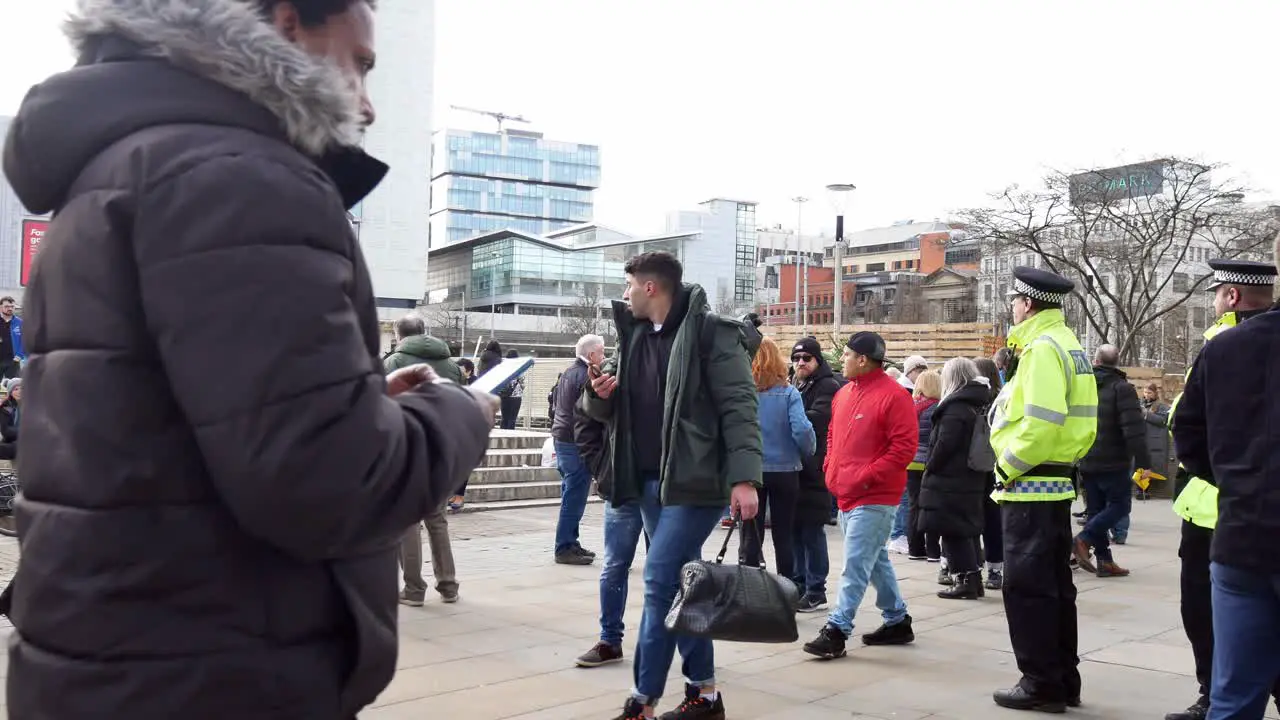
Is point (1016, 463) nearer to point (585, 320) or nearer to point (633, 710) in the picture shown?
point (633, 710)

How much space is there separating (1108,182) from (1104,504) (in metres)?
27.3

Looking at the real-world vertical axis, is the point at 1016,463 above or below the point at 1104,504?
above

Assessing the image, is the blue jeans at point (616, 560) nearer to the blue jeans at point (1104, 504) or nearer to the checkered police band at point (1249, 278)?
the checkered police band at point (1249, 278)

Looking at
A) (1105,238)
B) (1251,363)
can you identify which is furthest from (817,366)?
(1105,238)

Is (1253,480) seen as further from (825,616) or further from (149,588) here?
(825,616)

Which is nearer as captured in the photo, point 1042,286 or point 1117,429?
point 1042,286

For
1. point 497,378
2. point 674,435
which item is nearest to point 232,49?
point 497,378

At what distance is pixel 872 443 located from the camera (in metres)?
7.39

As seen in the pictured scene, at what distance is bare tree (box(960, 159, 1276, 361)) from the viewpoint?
34969mm

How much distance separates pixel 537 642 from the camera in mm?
7285

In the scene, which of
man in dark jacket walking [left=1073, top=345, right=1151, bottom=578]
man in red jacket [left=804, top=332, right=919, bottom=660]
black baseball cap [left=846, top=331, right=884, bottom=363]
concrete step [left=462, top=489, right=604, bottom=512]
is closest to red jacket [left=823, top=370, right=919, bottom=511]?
man in red jacket [left=804, top=332, right=919, bottom=660]

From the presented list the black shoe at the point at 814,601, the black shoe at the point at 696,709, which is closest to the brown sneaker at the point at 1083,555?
the black shoe at the point at 814,601

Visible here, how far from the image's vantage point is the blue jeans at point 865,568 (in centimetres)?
700

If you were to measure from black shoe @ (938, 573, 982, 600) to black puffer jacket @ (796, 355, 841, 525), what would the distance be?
1141mm
